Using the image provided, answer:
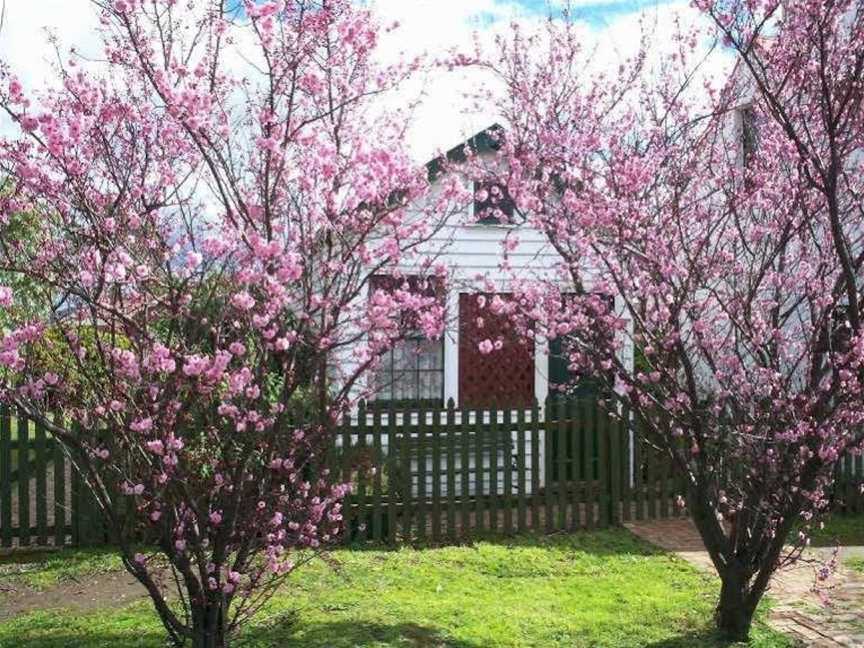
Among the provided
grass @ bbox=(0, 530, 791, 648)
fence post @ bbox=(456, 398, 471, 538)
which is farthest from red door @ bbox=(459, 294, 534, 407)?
grass @ bbox=(0, 530, 791, 648)

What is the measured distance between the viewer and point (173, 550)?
154 inches

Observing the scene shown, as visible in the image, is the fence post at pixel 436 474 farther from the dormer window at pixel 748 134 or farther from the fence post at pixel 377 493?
the dormer window at pixel 748 134

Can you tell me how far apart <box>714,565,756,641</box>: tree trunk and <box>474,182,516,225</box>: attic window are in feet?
8.56

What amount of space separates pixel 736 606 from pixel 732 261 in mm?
2161

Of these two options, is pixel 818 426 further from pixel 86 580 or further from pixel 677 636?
pixel 86 580

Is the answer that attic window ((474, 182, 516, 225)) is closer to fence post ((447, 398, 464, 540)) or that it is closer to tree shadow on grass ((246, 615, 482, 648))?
fence post ((447, 398, 464, 540))

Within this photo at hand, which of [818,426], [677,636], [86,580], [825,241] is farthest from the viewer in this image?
[86,580]

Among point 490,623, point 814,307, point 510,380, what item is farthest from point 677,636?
point 510,380

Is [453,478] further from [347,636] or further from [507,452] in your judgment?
[347,636]

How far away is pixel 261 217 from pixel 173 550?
4.98 feet

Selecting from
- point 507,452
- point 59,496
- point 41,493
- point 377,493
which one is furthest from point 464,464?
point 41,493

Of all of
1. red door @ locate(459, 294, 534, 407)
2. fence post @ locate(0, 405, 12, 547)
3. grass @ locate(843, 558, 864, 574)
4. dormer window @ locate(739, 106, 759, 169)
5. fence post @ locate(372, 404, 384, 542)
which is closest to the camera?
dormer window @ locate(739, 106, 759, 169)

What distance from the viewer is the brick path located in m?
5.50

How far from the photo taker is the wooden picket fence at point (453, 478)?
7.34 m
